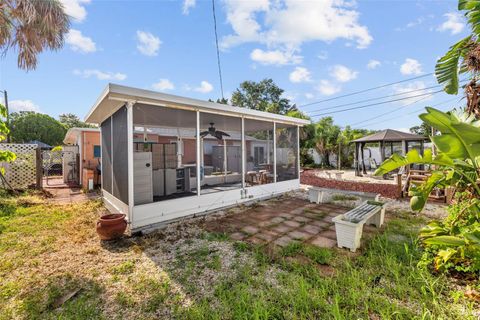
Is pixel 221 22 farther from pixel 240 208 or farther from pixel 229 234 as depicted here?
pixel 229 234

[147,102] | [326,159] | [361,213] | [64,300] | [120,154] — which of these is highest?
[147,102]

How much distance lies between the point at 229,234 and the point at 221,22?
23.7 ft

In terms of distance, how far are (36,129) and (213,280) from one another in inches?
1148

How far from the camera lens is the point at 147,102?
4.17 meters

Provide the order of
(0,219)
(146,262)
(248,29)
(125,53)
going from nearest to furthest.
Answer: (146,262) → (0,219) → (125,53) → (248,29)

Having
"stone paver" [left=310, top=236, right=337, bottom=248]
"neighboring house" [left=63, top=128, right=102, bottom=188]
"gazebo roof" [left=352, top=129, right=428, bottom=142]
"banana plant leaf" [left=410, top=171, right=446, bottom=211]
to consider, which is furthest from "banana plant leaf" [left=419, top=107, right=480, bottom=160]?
"gazebo roof" [left=352, top=129, right=428, bottom=142]

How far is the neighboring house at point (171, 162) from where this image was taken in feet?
13.5

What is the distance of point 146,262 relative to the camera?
298 centimetres

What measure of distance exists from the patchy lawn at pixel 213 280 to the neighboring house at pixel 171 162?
1026 mm

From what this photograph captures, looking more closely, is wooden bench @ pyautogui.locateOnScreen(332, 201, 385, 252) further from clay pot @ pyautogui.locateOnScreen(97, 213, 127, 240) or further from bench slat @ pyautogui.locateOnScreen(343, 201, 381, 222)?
clay pot @ pyautogui.locateOnScreen(97, 213, 127, 240)

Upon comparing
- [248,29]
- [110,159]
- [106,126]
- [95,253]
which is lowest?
[95,253]

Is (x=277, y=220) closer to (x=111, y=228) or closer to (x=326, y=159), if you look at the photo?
(x=111, y=228)

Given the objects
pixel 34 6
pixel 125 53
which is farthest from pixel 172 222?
pixel 125 53

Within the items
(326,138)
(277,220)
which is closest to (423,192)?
(277,220)
